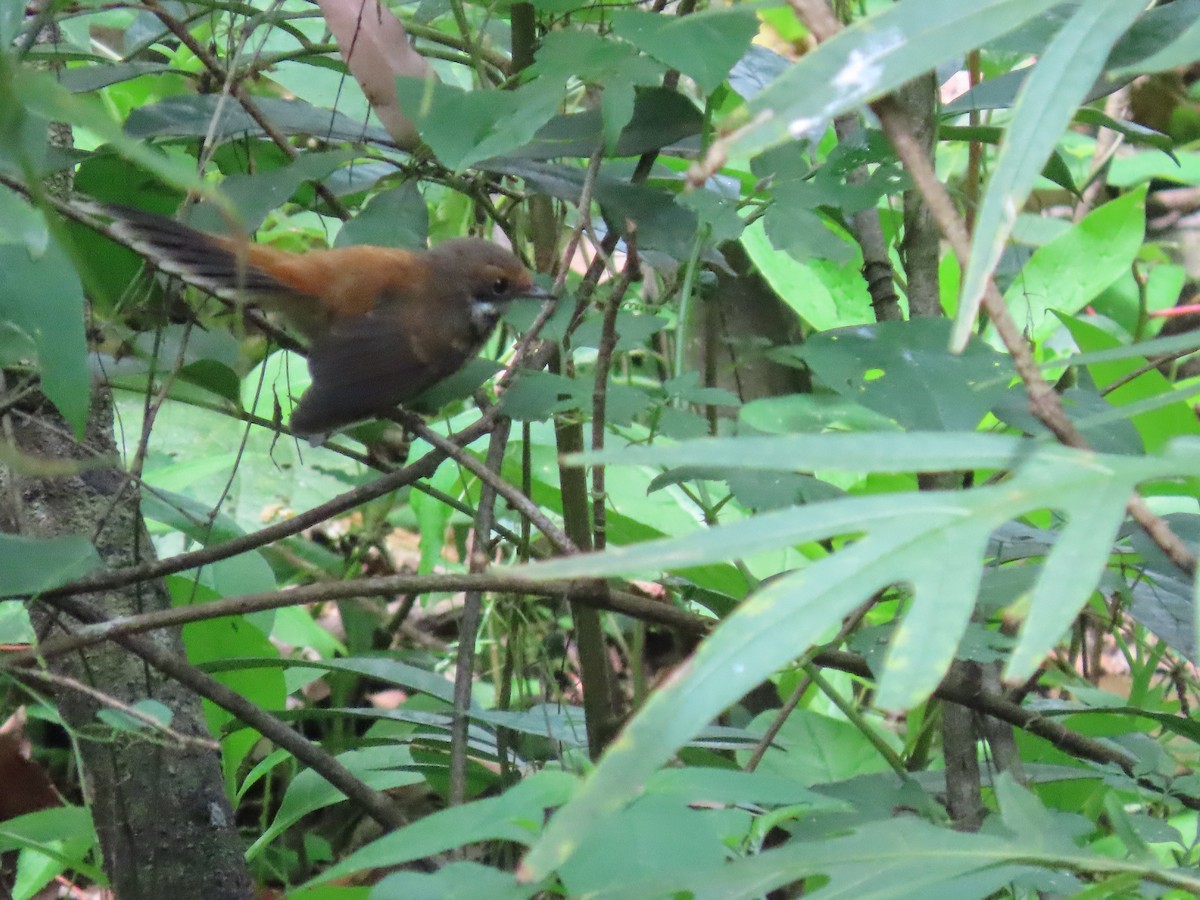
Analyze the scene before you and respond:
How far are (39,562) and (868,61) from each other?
40.2 inches

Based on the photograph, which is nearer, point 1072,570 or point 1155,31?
point 1072,570

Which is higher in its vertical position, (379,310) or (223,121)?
(223,121)

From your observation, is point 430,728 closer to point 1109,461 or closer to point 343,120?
point 343,120

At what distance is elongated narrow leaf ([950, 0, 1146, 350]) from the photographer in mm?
716

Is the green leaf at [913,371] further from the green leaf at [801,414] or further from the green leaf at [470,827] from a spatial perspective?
the green leaf at [470,827]

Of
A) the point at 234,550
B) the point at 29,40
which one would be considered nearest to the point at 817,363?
the point at 234,550

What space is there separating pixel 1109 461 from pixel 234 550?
3.45 feet

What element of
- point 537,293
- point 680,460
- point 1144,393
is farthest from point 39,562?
point 1144,393

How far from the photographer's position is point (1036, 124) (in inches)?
29.6

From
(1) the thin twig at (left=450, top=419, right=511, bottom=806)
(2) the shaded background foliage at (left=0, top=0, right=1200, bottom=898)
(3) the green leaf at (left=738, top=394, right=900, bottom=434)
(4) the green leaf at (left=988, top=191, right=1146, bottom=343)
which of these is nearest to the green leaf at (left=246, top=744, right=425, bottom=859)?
(2) the shaded background foliage at (left=0, top=0, right=1200, bottom=898)

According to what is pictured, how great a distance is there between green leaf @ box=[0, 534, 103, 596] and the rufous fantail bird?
2.68 feet

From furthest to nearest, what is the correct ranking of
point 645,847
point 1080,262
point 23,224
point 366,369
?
point 1080,262
point 366,369
point 23,224
point 645,847

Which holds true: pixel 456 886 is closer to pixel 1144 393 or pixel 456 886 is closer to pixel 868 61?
pixel 868 61

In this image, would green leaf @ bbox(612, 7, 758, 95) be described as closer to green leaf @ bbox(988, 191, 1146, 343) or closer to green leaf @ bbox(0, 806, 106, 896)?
green leaf @ bbox(0, 806, 106, 896)
